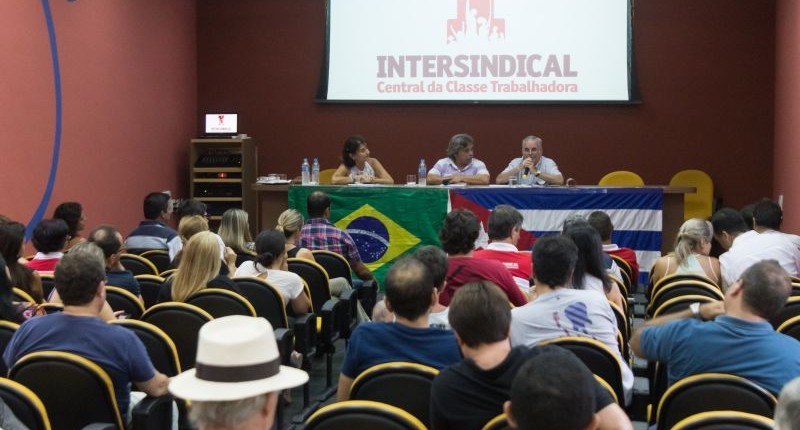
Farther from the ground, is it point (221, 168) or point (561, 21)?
point (561, 21)

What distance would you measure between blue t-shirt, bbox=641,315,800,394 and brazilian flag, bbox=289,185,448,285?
5515mm

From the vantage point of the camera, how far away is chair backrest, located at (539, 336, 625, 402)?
3.41 metres

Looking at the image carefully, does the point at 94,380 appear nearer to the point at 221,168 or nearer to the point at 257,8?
the point at 221,168

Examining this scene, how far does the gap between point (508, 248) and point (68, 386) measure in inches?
107

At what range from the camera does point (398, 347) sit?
3.38 m

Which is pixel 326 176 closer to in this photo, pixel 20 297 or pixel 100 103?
pixel 100 103

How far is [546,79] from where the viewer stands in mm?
10727

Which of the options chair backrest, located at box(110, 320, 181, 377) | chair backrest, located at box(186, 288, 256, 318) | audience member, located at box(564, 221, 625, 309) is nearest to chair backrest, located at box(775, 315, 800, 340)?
audience member, located at box(564, 221, 625, 309)

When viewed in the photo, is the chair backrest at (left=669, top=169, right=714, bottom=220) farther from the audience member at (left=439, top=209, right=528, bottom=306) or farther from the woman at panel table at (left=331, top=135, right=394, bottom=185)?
the audience member at (left=439, top=209, right=528, bottom=306)

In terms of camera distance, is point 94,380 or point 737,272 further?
point 737,272

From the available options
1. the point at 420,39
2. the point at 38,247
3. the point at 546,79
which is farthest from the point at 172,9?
the point at 38,247

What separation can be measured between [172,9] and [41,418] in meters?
8.87

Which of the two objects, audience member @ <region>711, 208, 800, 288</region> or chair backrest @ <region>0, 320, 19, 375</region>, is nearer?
chair backrest @ <region>0, 320, 19, 375</region>

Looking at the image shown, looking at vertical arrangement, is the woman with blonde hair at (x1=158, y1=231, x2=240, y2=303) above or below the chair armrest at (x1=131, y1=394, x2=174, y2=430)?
above
